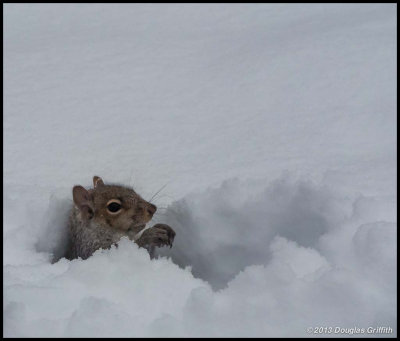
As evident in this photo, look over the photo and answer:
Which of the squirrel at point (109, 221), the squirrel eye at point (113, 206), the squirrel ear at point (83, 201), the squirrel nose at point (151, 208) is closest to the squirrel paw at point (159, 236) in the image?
the squirrel at point (109, 221)

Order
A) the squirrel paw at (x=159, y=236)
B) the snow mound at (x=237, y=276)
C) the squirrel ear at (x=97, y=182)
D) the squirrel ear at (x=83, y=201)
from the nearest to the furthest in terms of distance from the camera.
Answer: the snow mound at (x=237, y=276)
the squirrel ear at (x=83, y=201)
the squirrel paw at (x=159, y=236)
the squirrel ear at (x=97, y=182)

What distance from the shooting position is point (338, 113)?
168 inches

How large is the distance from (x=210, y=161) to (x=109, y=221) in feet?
2.84

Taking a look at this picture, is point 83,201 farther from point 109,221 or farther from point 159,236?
Answer: point 159,236

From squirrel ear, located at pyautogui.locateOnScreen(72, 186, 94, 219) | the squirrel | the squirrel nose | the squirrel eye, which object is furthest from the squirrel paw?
squirrel ear, located at pyautogui.locateOnScreen(72, 186, 94, 219)

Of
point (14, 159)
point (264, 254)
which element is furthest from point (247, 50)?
point (264, 254)

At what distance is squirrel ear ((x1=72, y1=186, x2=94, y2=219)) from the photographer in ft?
10.1

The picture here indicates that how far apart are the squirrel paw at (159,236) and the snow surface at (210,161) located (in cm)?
10

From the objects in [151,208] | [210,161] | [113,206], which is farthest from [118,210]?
[210,161]

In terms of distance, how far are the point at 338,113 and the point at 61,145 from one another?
6.72ft

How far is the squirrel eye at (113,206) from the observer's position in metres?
3.19

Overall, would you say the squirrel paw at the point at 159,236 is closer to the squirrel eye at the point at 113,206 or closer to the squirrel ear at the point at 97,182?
the squirrel eye at the point at 113,206

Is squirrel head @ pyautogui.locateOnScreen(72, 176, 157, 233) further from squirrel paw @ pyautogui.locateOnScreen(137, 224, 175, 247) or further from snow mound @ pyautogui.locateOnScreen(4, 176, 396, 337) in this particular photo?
snow mound @ pyautogui.locateOnScreen(4, 176, 396, 337)

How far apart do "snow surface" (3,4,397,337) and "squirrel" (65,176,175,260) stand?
12cm
